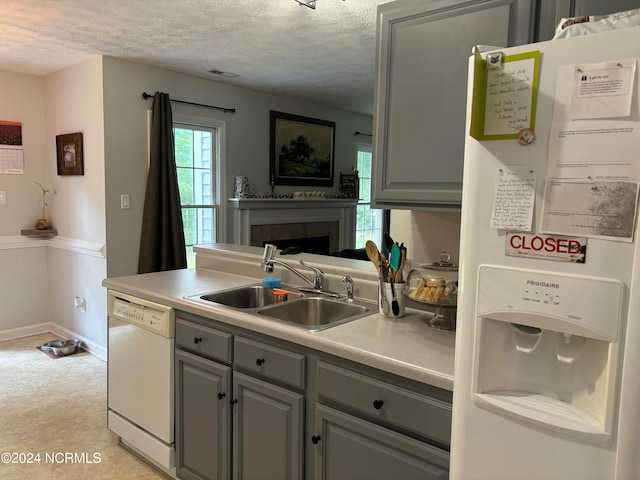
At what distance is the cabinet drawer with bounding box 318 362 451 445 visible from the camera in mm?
1413

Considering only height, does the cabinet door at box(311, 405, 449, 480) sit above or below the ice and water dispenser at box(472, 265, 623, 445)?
below

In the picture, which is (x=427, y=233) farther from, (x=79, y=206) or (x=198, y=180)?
(x=79, y=206)

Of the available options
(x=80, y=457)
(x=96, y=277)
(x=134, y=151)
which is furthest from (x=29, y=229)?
(x=80, y=457)

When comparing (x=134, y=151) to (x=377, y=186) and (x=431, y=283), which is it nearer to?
(x=377, y=186)

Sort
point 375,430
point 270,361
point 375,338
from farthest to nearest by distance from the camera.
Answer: point 270,361 → point 375,338 → point 375,430

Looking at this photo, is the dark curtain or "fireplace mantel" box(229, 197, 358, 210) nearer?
the dark curtain

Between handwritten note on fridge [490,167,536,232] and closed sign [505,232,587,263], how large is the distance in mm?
23

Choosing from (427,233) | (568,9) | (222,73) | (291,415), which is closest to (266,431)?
(291,415)

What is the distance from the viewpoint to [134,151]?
4.05 m

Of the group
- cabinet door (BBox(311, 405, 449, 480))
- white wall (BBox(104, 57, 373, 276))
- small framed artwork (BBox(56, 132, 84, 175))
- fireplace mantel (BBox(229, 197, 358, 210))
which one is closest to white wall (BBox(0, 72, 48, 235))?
small framed artwork (BBox(56, 132, 84, 175))

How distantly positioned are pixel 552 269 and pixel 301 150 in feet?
16.1

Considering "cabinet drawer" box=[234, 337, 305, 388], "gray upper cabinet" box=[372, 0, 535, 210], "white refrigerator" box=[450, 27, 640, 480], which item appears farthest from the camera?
"cabinet drawer" box=[234, 337, 305, 388]

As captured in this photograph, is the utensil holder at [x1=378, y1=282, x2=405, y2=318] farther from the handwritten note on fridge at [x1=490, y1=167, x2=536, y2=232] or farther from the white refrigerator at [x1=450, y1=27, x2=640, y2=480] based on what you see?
the handwritten note on fridge at [x1=490, y1=167, x2=536, y2=232]

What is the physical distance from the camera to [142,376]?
2.46 meters
